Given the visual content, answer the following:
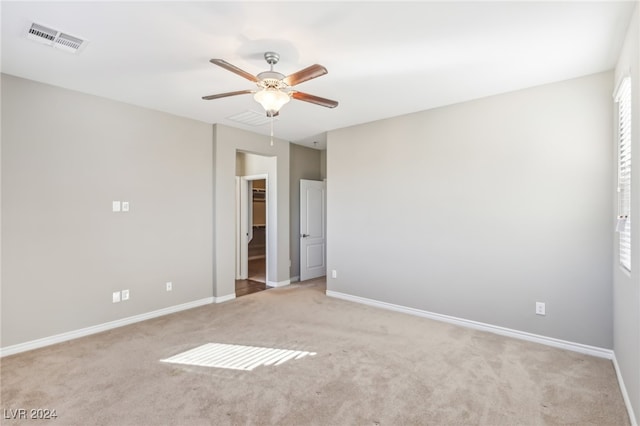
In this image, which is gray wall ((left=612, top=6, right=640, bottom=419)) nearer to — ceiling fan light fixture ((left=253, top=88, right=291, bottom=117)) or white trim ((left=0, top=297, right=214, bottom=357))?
ceiling fan light fixture ((left=253, top=88, right=291, bottom=117))

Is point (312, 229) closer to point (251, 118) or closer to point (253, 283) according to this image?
point (253, 283)

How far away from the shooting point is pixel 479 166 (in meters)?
3.61

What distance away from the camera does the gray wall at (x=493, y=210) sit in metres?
2.97

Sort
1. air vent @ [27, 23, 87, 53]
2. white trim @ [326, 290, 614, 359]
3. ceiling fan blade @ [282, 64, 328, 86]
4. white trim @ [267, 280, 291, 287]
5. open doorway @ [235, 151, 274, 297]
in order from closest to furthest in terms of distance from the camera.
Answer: ceiling fan blade @ [282, 64, 328, 86] → air vent @ [27, 23, 87, 53] → white trim @ [326, 290, 614, 359] → white trim @ [267, 280, 291, 287] → open doorway @ [235, 151, 274, 297]

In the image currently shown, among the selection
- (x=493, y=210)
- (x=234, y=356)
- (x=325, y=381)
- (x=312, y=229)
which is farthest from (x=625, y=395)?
(x=312, y=229)

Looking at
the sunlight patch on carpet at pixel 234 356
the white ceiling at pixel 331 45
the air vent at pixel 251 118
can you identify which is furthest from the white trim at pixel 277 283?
the white ceiling at pixel 331 45

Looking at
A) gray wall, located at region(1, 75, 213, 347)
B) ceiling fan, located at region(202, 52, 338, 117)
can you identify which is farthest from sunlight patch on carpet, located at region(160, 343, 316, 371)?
ceiling fan, located at region(202, 52, 338, 117)

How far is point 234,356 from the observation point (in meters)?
2.92

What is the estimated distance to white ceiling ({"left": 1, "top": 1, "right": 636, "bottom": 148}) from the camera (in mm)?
2068

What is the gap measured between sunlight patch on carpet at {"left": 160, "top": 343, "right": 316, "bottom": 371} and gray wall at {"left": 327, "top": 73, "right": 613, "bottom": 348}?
6.38ft

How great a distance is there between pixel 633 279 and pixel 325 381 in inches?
87.4

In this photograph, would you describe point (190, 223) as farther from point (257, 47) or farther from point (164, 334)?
point (257, 47)

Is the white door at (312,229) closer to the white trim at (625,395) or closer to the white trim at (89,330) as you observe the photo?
the white trim at (89,330)

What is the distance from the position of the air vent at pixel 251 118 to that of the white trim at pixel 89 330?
8.54 feet
